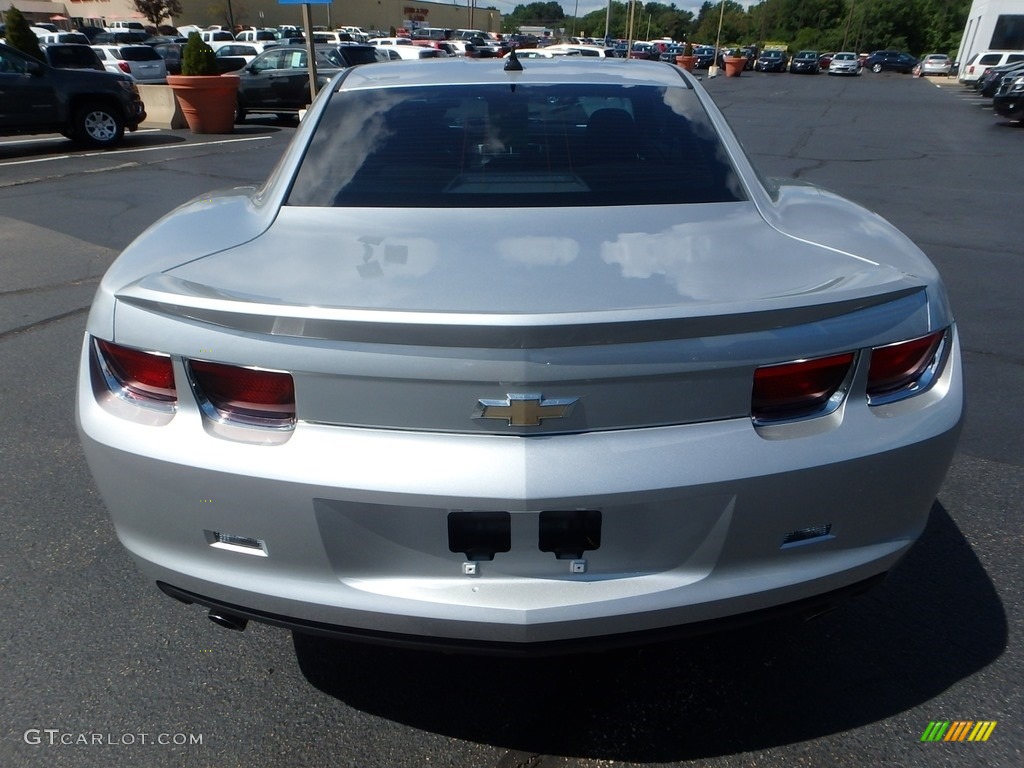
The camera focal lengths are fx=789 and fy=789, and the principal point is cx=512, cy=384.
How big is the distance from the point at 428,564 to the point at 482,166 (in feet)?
4.66

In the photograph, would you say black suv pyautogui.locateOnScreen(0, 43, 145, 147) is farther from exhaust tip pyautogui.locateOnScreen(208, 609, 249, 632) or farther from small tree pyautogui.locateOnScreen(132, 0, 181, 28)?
small tree pyautogui.locateOnScreen(132, 0, 181, 28)

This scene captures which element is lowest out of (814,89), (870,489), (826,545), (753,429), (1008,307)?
(814,89)

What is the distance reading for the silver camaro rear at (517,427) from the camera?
161cm

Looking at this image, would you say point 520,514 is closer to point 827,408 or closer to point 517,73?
point 827,408

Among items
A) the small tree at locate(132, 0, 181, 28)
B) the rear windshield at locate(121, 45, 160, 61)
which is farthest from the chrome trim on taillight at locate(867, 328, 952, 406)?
the small tree at locate(132, 0, 181, 28)

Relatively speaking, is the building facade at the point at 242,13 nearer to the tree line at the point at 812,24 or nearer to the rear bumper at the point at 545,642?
the tree line at the point at 812,24

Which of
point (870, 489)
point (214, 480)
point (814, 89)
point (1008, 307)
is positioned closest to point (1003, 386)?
point (1008, 307)

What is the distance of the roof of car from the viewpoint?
296cm

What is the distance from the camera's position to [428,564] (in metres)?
1.70

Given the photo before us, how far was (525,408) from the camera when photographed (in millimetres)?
1610

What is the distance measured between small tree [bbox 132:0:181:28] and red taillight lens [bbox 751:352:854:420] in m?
64.7

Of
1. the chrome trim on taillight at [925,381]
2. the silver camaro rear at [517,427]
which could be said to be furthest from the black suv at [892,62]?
the silver camaro rear at [517,427]

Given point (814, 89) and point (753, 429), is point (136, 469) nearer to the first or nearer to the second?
point (753, 429)
